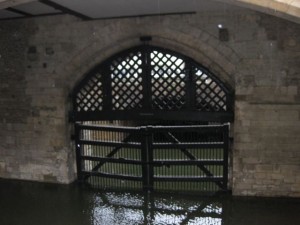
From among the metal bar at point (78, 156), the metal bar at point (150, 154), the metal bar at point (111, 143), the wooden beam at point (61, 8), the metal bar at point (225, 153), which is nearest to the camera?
the wooden beam at point (61, 8)

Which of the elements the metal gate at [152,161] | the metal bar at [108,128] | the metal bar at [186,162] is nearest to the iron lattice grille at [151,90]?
the metal bar at [108,128]

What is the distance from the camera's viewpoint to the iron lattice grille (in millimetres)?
6551

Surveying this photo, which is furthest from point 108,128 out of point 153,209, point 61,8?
point 61,8

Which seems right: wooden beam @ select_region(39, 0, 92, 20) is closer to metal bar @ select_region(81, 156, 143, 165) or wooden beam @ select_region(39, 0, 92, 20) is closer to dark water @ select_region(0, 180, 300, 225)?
metal bar @ select_region(81, 156, 143, 165)

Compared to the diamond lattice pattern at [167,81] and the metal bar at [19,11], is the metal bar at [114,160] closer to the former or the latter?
the diamond lattice pattern at [167,81]

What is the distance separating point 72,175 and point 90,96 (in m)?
1.79

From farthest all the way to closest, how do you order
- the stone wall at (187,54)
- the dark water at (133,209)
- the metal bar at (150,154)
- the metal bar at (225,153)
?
the metal bar at (150,154), the metal bar at (225,153), the stone wall at (187,54), the dark water at (133,209)

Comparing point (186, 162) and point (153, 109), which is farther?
point (153, 109)

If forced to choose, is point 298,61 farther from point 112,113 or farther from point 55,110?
point 55,110

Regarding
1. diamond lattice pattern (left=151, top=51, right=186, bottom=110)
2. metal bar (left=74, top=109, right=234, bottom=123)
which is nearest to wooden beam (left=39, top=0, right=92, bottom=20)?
diamond lattice pattern (left=151, top=51, right=186, bottom=110)

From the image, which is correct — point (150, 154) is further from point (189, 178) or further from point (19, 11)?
point (19, 11)

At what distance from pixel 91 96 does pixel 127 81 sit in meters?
0.88

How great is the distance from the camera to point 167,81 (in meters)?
6.69

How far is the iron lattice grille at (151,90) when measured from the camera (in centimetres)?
655
